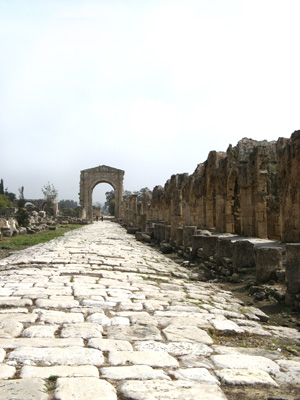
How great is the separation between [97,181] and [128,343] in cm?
6227

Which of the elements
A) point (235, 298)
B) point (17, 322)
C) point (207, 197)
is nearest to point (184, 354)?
point (17, 322)

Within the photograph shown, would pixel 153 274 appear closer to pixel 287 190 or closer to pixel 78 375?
pixel 287 190

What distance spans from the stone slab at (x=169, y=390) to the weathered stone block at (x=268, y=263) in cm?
448

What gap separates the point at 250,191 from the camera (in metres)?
12.0

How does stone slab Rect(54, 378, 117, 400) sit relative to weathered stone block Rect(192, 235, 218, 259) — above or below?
below

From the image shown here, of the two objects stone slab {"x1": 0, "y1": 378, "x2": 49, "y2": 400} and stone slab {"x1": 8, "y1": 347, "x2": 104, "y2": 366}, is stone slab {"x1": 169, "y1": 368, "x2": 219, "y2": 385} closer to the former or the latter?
stone slab {"x1": 8, "y1": 347, "x2": 104, "y2": 366}

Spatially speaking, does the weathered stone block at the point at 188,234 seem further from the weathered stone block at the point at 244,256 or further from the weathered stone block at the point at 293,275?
the weathered stone block at the point at 293,275

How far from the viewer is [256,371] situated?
10.5ft

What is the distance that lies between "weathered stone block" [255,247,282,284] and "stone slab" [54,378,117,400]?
191 inches

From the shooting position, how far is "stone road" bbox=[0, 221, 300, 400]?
2748 mm

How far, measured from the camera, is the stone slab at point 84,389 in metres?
2.54

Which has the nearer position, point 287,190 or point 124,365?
point 124,365

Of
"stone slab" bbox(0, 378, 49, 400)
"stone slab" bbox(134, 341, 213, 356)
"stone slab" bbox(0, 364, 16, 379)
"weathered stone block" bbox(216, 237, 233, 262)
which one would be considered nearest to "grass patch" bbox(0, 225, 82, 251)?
"weathered stone block" bbox(216, 237, 233, 262)

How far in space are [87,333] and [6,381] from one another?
1315 millimetres
